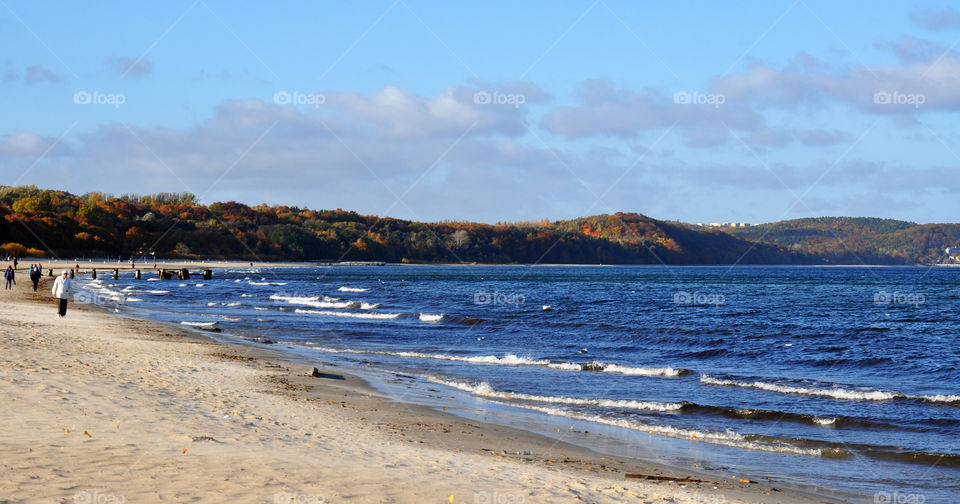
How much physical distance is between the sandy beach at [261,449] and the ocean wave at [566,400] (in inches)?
104

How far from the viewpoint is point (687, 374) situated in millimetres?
21312

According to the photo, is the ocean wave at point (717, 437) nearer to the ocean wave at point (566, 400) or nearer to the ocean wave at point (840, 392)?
the ocean wave at point (566, 400)

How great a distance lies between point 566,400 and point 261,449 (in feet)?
28.7

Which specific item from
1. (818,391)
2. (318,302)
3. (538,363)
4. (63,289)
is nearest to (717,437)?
→ (818,391)

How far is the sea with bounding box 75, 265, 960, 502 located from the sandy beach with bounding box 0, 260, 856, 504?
4.72ft

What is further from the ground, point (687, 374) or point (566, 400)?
point (687, 374)

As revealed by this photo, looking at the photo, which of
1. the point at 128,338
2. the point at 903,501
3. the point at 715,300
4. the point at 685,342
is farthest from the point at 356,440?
the point at 715,300

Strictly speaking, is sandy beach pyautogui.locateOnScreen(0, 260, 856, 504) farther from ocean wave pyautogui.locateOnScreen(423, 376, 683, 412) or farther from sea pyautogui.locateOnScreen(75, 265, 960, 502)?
ocean wave pyautogui.locateOnScreen(423, 376, 683, 412)

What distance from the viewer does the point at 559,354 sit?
2559cm

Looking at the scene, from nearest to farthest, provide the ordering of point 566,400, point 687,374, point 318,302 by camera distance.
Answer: point 566,400
point 687,374
point 318,302

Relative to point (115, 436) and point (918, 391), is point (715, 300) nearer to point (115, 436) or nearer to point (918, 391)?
point (918, 391)

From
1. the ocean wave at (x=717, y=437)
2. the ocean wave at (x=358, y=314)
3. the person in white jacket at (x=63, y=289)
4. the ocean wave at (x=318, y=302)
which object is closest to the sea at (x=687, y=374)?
the ocean wave at (x=717, y=437)

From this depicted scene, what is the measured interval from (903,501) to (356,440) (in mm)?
7280

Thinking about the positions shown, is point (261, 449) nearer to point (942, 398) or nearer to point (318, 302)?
point (942, 398)
